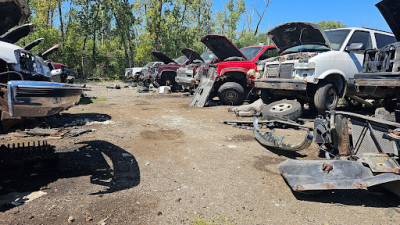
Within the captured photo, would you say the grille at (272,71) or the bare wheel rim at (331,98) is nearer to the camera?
the bare wheel rim at (331,98)

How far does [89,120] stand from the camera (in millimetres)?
5977

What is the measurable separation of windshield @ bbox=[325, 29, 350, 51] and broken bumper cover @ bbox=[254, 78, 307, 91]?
141 centimetres

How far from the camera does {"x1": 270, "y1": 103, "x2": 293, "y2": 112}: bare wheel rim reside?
5.94 metres

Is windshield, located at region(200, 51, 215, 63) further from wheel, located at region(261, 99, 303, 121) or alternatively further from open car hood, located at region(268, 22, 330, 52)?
wheel, located at region(261, 99, 303, 121)

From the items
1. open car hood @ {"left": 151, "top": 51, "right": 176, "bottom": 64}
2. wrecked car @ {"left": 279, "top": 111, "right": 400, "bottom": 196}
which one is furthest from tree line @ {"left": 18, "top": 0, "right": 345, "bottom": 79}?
wrecked car @ {"left": 279, "top": 111, "right": 400, "bottom": 196}

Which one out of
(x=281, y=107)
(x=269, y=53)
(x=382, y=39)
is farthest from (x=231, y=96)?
(x=382, y=39)

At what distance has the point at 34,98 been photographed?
2.13m

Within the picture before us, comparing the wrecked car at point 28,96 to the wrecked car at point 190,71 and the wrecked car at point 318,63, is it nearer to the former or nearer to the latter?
the wrecked car at point 318,63

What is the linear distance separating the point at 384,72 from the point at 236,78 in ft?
16.0

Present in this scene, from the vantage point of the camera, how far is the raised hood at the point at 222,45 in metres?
8.40

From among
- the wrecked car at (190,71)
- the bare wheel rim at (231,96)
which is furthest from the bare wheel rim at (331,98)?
the wrecked car at (190,71)

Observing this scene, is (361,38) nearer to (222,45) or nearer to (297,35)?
(297,35)

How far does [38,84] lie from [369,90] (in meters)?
5.19

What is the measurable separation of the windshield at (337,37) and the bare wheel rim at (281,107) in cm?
180
